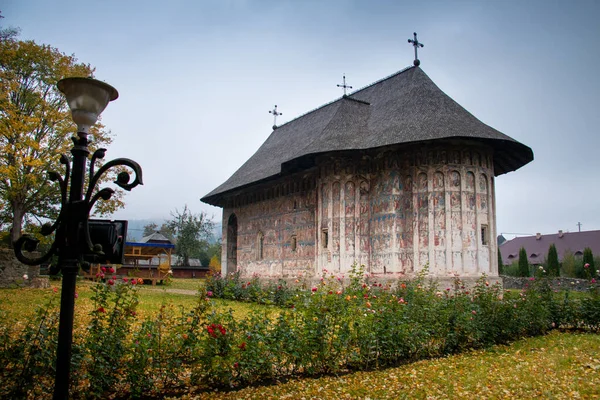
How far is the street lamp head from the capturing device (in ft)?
13.3

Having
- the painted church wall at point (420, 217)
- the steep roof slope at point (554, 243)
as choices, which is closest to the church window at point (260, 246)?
the painted church wall at point (420, 217)

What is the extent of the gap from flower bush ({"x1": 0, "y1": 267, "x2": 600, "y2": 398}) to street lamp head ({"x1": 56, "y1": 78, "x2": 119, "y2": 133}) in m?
2.28

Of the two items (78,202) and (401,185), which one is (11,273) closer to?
(401,185)

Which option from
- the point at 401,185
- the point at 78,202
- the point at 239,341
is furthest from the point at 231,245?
the point at 78,202

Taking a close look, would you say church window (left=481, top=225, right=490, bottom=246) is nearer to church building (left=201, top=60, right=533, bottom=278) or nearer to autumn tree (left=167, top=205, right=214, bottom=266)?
church building (left=201, top=60, right=533, bottom=278)

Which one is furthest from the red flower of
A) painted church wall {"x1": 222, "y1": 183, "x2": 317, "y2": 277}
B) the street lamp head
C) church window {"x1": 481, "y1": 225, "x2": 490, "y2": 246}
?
painted church wall {"x1": 222, "y1": 183, "x2": 317, "y2": 277}

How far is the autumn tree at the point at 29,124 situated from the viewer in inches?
774

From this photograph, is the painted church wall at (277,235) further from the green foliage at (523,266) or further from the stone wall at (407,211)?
the green foliage at (523,266)

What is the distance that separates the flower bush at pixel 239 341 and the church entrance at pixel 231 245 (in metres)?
18.9

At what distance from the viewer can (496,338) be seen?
882cm

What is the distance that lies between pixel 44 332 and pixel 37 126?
18447 millimetres

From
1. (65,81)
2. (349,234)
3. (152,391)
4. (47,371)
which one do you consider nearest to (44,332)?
(47,371)

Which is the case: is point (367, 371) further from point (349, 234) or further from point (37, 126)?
point (37, 126)

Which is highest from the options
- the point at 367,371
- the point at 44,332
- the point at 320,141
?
the point at 320,141
